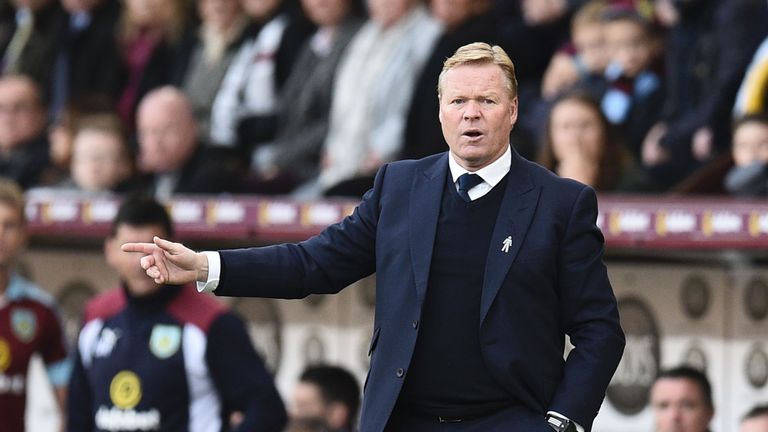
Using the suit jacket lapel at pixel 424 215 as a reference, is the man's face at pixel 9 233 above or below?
below

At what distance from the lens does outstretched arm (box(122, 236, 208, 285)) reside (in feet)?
16.7

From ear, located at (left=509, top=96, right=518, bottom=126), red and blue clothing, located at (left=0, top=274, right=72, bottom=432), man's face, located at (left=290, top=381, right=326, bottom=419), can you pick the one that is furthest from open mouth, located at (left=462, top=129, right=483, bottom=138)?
red and blue clothing, located at (left=0, top=274, right=72, bottom=432)

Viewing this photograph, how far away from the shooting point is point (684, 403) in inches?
313

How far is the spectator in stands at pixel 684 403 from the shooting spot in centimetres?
794

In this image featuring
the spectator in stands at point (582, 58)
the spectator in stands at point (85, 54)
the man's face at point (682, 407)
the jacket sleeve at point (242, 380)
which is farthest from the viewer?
the spectator in stands at point (85, 54)

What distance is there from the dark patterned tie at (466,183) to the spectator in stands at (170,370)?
2244mm

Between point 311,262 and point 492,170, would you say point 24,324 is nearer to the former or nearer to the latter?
point 311,262

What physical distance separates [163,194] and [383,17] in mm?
Answer: 1628

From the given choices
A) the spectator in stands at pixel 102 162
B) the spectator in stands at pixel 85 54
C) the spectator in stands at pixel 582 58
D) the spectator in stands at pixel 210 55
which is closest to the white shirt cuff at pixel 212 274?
the spectator in stands at pixel 582 58

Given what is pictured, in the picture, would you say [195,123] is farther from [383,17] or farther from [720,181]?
[720,181]

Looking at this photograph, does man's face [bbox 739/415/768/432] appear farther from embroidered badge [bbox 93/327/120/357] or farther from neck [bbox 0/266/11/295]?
neck [bbox 0/266/11/295]

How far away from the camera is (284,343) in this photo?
1023 cm

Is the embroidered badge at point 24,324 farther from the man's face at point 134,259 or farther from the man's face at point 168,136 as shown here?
the man's face at point 168,136

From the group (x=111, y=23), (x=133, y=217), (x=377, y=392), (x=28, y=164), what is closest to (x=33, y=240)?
(x=28, y=164)
